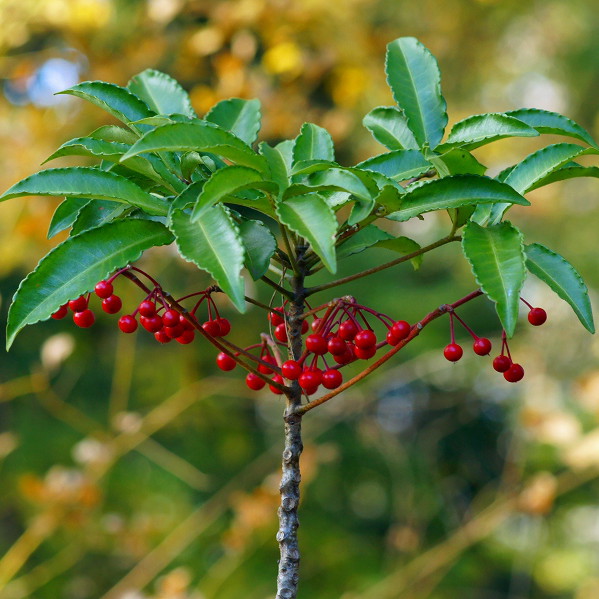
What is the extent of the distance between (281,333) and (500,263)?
11.6 inches

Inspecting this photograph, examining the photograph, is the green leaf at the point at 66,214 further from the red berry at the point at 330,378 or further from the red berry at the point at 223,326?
the red berry at the point at 330,378

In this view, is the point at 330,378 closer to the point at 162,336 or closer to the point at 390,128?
the point at 162,336

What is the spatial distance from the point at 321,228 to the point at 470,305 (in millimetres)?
2674

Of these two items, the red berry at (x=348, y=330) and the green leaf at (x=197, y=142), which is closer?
the green leaf at (x=197, y=142)

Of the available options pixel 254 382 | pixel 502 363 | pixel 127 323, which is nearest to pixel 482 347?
pixel 502 363

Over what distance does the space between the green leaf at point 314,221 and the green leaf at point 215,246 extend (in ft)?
0.15

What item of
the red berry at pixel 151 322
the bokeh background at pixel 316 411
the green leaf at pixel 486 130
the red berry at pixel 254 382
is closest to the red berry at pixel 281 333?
the red berry at pixel 254 382

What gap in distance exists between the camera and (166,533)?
2.88 metres

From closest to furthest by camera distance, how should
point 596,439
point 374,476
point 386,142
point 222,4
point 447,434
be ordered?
point 386,142
point 596,439
point 222,4
point 374,476
point 447,434

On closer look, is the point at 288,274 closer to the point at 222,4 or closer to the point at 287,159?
the point at 287,159

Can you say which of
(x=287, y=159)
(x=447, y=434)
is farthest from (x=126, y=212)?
(x=447, y=434)

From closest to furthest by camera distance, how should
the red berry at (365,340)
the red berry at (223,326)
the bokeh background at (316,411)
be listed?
the red berry at (365,340), the red berry at (223,326), the bokeh background at (316,411)

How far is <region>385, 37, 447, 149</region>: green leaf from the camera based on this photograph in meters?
0.80

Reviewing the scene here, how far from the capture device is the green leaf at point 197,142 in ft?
1.92
